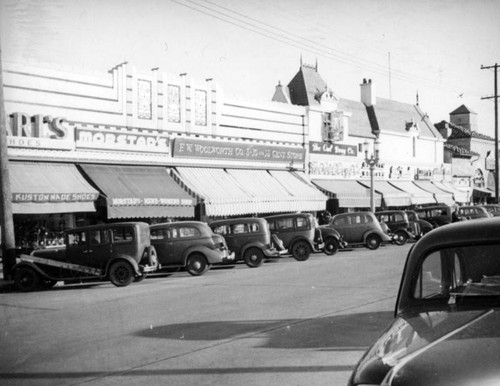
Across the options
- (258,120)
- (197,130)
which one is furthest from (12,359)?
(258,120)

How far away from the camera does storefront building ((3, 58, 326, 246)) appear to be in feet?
64.2

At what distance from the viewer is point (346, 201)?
33719 millimetres

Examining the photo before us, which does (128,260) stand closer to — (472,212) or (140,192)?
(140,192)

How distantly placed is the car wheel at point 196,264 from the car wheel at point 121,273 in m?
2.23

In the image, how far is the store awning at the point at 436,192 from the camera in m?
43.3

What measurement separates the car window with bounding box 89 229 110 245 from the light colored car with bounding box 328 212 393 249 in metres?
11.7

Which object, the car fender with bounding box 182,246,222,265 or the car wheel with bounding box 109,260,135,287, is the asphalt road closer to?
the car wheel with bounding box 109,260,135,287

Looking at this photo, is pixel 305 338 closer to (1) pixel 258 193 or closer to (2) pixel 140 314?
(2) pixel 140 314

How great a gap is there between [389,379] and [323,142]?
104 feet

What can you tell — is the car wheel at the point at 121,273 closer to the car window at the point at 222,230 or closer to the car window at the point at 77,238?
the car window at the point at 77,238

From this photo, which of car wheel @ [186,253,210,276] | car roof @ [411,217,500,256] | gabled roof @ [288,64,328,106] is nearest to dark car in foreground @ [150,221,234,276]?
car wheel @ [186,253,210,276]

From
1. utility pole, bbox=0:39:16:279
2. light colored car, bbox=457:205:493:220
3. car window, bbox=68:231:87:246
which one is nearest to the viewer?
car window, bbox=68:231:87:246

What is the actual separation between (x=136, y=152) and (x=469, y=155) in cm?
3804

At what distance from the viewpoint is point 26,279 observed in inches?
568
